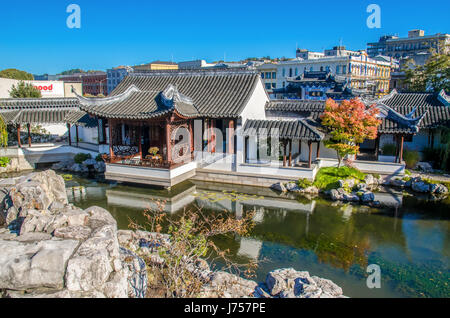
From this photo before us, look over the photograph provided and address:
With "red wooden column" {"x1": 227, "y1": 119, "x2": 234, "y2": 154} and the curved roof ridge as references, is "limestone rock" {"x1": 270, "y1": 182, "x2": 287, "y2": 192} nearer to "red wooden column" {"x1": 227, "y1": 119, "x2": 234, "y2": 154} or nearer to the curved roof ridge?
"red wooden column" {"x1": 227, "y1": 119, "x2": 234, "y2": 154}

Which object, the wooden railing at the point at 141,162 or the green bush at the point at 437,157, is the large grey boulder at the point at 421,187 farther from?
the wooden railing at the point at 141,162

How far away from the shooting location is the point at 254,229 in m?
11.9

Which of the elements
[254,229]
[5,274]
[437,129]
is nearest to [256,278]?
[254,229]

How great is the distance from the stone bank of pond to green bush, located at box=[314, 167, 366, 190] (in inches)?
56.2

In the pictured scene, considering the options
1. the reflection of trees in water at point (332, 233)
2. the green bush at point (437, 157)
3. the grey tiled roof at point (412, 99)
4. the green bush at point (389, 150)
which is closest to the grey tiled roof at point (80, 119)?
the reflection of trees in water at point (332, 233)

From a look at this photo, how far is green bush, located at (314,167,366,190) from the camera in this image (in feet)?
52.4

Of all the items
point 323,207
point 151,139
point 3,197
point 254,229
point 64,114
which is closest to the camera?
point 3,197

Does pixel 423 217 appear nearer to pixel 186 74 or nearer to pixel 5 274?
pixel 5 274

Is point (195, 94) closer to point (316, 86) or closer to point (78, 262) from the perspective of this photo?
point (78, 262)

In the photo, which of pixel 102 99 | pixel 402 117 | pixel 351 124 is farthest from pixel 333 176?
pixel 102 99

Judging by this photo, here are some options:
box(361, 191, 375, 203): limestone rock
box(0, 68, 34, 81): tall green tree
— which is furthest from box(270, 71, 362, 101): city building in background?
box(0, 68, 34, 81): tall green tree

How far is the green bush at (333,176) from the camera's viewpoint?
15958 mm

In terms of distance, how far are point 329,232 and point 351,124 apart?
654 cm
